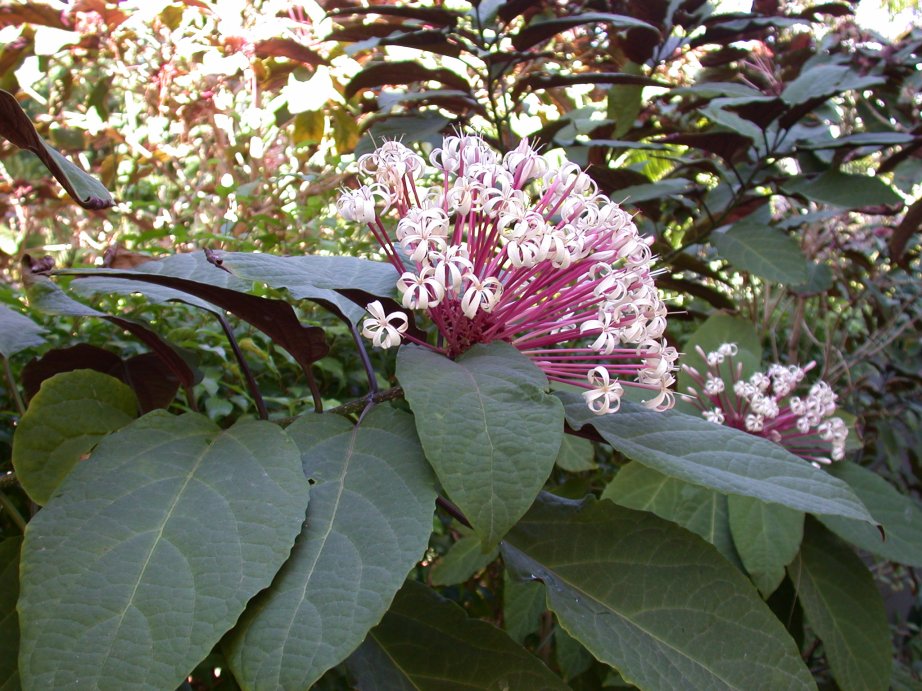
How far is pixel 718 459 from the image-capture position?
68 cm

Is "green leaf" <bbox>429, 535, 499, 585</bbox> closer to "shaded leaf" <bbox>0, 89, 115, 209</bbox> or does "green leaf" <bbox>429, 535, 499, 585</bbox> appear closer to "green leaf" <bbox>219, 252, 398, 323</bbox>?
"green leaf" <bbox>219, 252, 398, 323</bbox>

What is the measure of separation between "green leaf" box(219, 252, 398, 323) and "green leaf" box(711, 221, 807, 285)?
81 centimetres

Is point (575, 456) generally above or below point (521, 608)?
above

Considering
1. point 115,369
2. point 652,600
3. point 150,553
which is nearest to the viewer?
point 150,553

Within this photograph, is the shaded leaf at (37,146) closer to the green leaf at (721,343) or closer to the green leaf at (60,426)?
the green leaf at (60,426)

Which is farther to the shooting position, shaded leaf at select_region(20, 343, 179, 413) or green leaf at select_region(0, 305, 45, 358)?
shaded leaf at select_region(20, 343, 179, 413)

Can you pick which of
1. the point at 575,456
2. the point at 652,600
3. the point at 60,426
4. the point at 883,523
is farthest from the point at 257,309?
the point at 883,523

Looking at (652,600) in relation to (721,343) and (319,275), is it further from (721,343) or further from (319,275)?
(721,343)

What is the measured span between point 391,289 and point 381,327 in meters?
0.09

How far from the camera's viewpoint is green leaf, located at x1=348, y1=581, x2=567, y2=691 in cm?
66

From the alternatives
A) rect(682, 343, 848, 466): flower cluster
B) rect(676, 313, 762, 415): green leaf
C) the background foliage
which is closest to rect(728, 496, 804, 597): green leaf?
the background foliage

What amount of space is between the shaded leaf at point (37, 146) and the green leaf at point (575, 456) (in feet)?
2.74

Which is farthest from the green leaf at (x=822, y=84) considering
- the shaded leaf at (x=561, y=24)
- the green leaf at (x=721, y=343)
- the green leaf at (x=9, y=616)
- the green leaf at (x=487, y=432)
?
the green leaf at (x=9, y=616)

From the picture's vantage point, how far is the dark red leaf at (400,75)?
1506 millimetres
